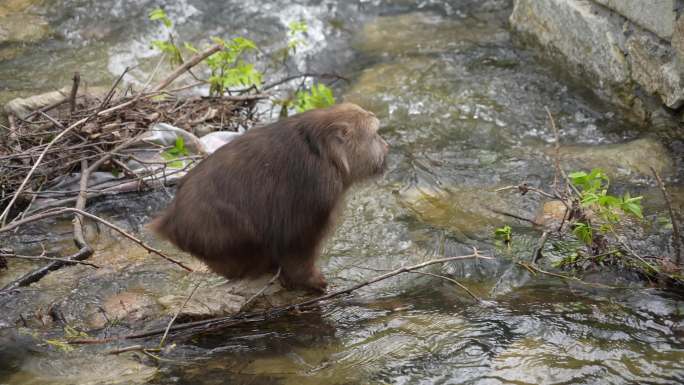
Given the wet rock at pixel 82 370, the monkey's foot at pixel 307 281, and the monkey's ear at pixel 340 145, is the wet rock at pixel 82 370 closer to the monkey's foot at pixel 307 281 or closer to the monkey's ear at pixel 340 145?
the monkey's foot at pixel 307 281

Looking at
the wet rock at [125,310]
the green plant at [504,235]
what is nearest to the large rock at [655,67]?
the green plant at [504,235]

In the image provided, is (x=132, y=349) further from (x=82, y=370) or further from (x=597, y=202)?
(x=597, y=202)

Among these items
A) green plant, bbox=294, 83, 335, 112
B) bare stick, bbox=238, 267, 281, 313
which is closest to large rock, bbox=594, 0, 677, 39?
green plant, bbox=294, 83, 335, 112

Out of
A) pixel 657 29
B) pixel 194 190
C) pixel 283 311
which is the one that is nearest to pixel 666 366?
pixel 283 311

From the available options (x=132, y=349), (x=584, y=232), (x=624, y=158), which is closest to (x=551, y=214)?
(x=584, y=232)

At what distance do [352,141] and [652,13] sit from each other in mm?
2963

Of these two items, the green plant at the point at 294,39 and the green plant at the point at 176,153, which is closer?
the green plant at the point at 176,153

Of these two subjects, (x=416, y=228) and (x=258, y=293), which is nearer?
(x=258, y=293)

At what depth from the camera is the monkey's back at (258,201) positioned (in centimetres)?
414

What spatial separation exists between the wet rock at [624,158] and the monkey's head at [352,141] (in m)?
2.05

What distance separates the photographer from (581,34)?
23.4 feet

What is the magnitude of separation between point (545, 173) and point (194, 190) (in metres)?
2.93

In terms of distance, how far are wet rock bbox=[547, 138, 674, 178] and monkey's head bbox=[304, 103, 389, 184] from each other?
205 centimetres

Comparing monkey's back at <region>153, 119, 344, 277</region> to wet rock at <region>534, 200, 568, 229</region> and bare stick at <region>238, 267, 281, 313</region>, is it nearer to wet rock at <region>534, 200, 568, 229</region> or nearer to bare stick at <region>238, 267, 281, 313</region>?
bare stick at <region>238, 267, 281, 313</region>
